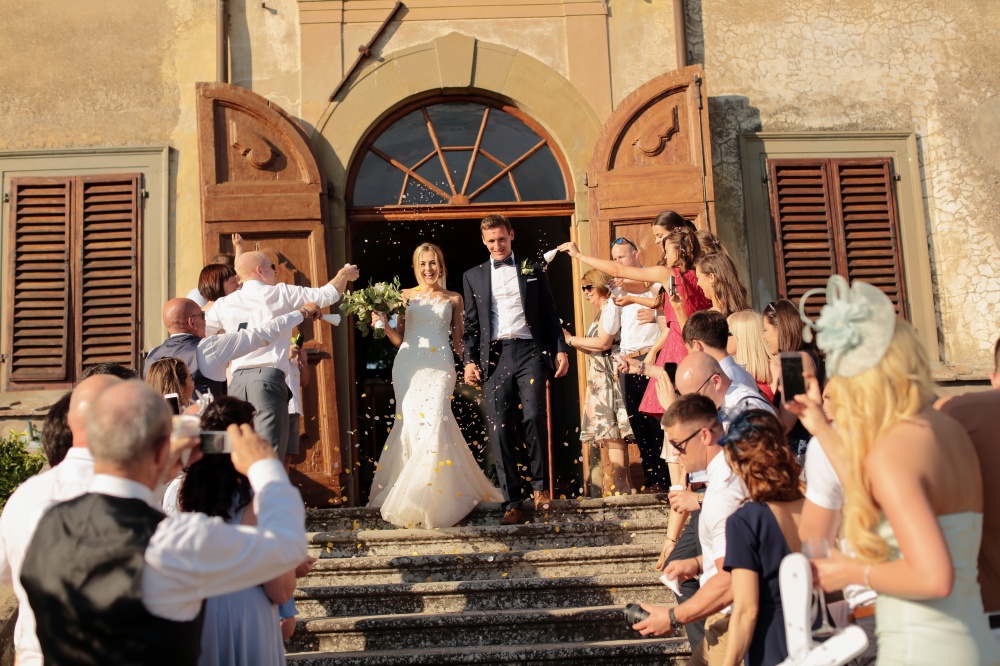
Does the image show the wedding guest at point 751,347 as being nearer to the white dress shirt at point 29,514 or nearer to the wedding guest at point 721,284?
the wedding guest at point 721,284

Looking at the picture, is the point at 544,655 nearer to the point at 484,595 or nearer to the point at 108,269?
the point at 484,595

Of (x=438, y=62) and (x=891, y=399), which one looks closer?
(x=891, y=399)

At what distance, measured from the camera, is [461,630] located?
566cm

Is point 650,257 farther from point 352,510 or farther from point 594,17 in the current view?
point 352,510

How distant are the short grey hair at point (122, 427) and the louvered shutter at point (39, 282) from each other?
249 inches

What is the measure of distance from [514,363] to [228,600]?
12.8 feet

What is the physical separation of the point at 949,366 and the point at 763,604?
6138 millimetres

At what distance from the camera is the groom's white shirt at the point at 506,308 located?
731 cm

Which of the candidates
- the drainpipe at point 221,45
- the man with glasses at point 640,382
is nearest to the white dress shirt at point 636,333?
the man with glasses at point 640,382

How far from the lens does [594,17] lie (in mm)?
9188

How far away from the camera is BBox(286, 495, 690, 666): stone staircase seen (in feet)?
17.4

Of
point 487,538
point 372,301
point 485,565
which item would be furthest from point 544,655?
point 372,301

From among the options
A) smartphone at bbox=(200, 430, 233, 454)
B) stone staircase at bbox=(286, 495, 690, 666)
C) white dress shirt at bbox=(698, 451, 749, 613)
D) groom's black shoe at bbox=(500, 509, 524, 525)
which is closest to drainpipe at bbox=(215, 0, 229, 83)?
stone staircase at bbox=(286, 495, 690, 666)

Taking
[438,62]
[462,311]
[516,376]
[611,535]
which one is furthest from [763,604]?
[438,62]
